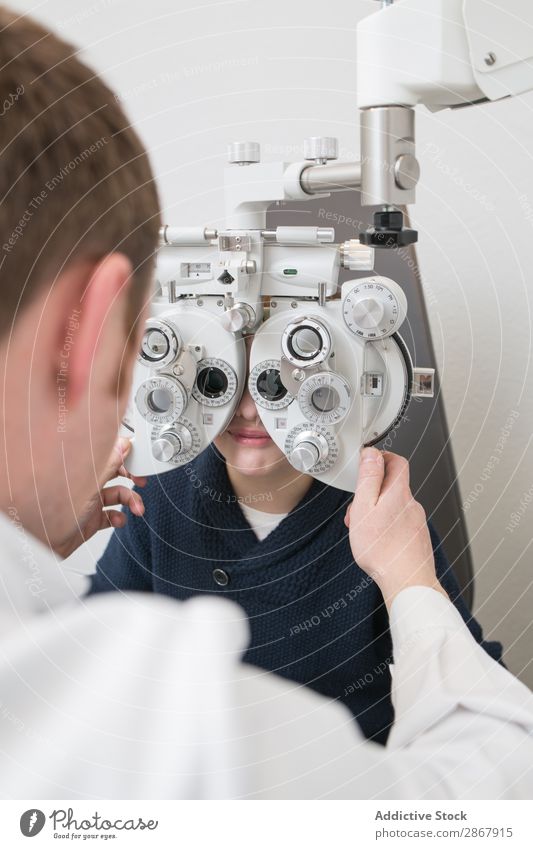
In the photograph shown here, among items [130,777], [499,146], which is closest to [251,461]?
[130,777]

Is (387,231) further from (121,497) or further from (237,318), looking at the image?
(121,497)

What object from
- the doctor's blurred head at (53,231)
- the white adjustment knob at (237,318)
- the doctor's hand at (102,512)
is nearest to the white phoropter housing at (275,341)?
the white adjustment knob at (237,318)

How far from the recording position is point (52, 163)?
1.41 feet

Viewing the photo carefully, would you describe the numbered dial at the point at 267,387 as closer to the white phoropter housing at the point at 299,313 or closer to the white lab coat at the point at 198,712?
the white phoropter housing at the point at 299,313

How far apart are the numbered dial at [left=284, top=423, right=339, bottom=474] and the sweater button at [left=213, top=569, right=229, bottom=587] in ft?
0.68

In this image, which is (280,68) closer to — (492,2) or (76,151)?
(492,2)

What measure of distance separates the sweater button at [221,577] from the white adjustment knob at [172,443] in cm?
19

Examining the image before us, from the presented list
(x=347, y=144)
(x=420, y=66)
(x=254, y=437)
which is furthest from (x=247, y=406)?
(x=347, y=144)

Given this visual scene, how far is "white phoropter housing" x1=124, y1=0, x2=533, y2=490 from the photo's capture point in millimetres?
626

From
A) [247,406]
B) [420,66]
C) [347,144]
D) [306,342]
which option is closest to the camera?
[420,66]

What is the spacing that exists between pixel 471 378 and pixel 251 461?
0.41 meters

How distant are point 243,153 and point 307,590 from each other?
419mm

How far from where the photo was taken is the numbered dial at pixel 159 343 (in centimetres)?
73

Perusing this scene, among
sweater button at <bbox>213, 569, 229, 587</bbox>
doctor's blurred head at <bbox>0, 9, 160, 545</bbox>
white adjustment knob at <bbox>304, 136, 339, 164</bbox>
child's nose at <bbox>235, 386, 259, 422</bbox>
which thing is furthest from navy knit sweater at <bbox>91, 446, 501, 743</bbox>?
doctor's blurred head at <bbox>0, 9, 160, 545</bbox>
